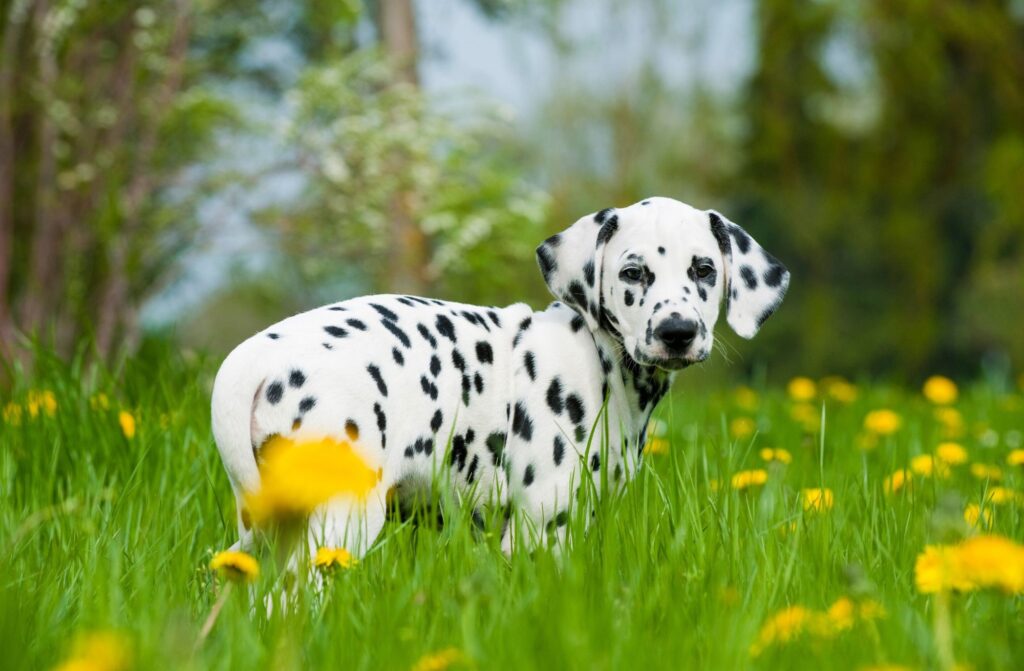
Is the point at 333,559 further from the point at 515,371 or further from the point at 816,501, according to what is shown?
the point at 816,501

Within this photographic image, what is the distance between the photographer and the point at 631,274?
323 centimetres

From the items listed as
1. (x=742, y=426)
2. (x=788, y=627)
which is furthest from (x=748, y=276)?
(x=742, y=426)

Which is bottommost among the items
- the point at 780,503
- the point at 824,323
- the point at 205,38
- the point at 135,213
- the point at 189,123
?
the point at 824,323

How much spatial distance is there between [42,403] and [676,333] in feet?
8.93

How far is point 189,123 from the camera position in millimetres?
10125

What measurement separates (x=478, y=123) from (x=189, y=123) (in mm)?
2928

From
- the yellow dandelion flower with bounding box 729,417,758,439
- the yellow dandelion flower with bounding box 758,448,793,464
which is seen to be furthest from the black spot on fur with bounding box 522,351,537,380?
the yellow dandelion flower with bounding box 729,417,758,439

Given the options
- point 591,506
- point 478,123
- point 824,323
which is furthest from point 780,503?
point 824,323

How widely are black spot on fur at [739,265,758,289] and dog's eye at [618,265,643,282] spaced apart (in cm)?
41

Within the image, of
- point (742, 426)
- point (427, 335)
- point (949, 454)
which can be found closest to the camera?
point (427, 335)

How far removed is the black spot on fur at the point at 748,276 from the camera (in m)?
3.40

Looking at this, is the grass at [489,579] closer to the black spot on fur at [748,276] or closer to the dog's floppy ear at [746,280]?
the dog's floppy ear at [746,280]

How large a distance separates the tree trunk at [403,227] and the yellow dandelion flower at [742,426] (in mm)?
4478

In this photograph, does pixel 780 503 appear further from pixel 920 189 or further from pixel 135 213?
pixel 920 189
